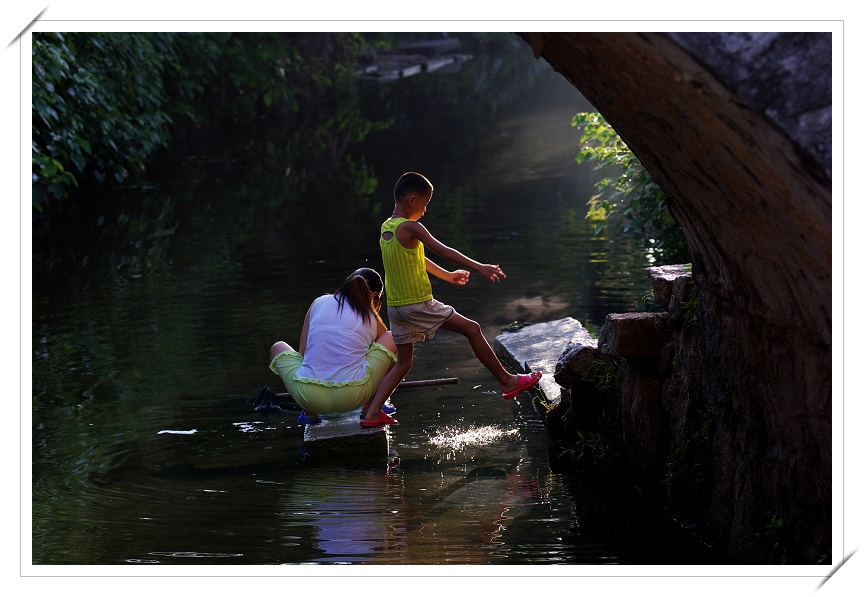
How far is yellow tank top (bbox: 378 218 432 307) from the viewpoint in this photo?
6.02 metres

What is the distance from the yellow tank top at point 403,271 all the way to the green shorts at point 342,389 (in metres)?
0.44

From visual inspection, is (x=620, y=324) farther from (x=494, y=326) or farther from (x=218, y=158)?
(x=218, y=158)

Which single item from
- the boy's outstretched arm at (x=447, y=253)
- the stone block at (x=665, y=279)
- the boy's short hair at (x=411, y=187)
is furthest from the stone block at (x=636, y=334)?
the boy's short hair at (x=411, y=187)

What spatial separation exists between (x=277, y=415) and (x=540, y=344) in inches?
75.9

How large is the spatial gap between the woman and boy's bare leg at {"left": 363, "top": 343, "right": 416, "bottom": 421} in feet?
0.55

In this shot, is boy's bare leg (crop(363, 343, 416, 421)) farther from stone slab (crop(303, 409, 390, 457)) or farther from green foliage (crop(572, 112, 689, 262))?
green foliage (crop(572, 112, 689, 262))

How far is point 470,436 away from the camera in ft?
20.7

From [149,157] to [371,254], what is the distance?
10.9 m

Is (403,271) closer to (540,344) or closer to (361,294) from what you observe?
(361,294)

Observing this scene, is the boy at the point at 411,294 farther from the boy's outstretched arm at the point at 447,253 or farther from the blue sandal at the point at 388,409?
the blue sandal at the point at 388,409

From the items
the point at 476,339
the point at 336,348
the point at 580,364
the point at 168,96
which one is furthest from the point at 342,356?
the point at 168,96

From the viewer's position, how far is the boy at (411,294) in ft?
19.6

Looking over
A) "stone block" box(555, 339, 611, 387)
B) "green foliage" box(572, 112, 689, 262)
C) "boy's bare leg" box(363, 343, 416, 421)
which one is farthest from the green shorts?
"green foliage" box(572, 112, 689, 262)
